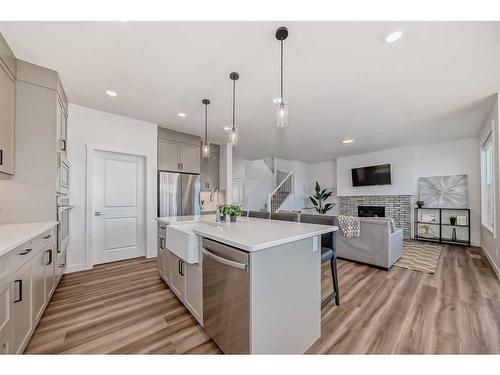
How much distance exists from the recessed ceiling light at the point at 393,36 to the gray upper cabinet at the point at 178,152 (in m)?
3.84

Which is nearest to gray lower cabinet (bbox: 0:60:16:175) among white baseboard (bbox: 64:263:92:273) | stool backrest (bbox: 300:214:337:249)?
white baseboard (bbox: 64:263:92:273)

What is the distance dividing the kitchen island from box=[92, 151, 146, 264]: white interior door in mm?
2491

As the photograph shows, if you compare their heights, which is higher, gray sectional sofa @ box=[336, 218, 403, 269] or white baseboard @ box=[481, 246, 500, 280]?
gray sectional sofa @ box=[336, 218, 403, 269]

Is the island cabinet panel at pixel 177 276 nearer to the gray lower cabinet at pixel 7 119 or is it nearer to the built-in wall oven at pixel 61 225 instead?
the built-in wall oven at pixel 61 225

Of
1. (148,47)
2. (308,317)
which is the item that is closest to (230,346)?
(308,317)

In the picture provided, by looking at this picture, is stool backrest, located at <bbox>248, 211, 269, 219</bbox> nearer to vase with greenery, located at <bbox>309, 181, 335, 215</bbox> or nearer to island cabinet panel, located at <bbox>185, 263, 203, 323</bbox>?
island cabinet panel, located at <bbox>185, 263, 203, 323</bbox>

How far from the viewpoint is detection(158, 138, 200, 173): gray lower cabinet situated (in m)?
4.23

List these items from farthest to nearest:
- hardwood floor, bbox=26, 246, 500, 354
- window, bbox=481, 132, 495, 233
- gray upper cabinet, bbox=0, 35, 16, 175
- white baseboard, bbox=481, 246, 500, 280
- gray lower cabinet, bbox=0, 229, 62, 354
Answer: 1. window, bbox=481, 132, 495, 233
2. white baseboard, bbox=481, 246, 500, 280
3. gray upper cabinet, bbox=0, 35, 16, 175
4. hardwood floor, bbox=26, 246, 500, 354
5. gray lower cabinet, bbox=0, 229, 62, 354

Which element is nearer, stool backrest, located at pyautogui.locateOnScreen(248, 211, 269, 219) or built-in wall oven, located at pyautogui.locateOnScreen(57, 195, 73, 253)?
built-in wall oven, located at pyautogui.locateOnScreen(57, 195, 73, 253)

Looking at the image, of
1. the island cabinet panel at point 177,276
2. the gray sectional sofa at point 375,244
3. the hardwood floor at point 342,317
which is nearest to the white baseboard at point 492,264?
the hardwood floor at point 342,317

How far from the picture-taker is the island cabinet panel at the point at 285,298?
1250 mm

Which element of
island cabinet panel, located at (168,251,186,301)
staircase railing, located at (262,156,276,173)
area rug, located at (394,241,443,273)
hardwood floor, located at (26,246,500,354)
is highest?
staircase railing, located at (262,156,276,173)

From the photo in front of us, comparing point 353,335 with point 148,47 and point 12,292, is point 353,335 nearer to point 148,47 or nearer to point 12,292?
point 12,292

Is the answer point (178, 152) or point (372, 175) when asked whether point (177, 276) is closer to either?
point (178, 152)
